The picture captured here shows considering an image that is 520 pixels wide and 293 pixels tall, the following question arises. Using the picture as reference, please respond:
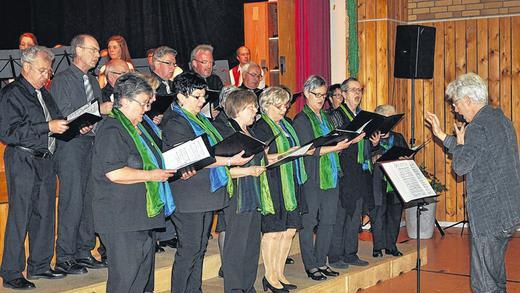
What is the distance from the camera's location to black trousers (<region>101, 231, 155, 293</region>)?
4.25 meters

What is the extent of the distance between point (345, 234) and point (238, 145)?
249 centimetres

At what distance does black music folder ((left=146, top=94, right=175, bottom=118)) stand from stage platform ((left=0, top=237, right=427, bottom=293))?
1160 millimetres

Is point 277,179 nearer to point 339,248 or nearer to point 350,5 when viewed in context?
point 339,248

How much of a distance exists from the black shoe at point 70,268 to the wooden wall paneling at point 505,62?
6.10 m

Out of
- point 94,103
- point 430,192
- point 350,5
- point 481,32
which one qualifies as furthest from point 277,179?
point 481,32

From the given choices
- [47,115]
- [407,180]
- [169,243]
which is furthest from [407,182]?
[47,115]

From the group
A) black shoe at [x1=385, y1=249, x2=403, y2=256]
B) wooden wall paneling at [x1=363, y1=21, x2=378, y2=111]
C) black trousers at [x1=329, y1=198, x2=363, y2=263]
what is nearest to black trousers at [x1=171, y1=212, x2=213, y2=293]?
black trousers at [x1=329, y1=198, x2=363, y2=263]

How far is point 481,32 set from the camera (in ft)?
32.1

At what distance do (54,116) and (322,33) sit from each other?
4.93m

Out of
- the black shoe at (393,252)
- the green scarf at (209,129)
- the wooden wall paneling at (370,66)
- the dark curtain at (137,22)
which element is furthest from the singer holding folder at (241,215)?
the dark curtain at (137,22)

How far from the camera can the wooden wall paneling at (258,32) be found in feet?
31.7

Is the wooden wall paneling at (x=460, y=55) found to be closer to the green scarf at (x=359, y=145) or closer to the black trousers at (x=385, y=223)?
the black trousers at (x=385, y=223)

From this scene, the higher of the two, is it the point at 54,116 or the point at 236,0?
the point at 236,0

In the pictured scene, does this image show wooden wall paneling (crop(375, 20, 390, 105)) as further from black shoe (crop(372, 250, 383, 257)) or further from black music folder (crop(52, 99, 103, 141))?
black music folder (crop(52, 99, 103, 141))
